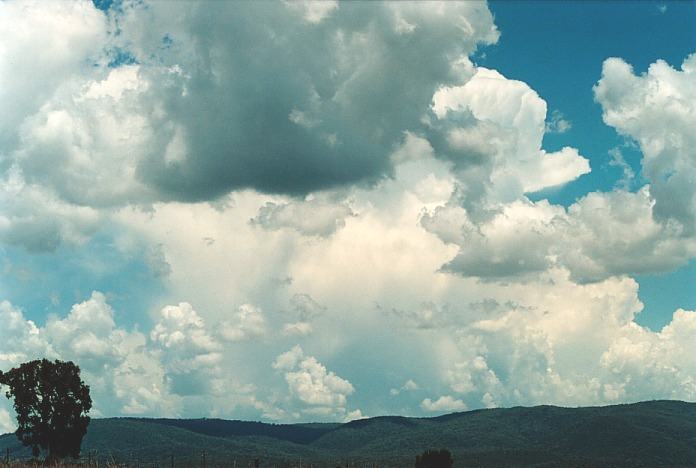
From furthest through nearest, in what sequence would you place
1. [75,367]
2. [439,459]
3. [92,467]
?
[75,367], [439,459], [92,467]

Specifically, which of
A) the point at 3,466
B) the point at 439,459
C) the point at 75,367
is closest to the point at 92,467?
the point at 3,466

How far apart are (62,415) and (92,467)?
231 ft

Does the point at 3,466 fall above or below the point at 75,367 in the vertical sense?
below

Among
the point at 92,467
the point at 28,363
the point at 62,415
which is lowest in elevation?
the point at 92,467

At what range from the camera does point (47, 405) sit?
101 meters

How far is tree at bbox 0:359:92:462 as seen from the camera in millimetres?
99688

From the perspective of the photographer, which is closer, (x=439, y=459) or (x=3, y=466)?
(x=3, y=466)

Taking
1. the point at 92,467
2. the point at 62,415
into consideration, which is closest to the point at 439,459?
the point at 62,415

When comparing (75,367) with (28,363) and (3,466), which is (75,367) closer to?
(28,363)

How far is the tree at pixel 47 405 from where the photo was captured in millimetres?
99688

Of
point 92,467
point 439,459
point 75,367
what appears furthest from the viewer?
point 75,367

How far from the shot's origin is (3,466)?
37344 mm

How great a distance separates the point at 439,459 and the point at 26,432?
165ft

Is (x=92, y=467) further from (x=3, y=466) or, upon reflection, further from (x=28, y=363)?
(x=28, y=363)
